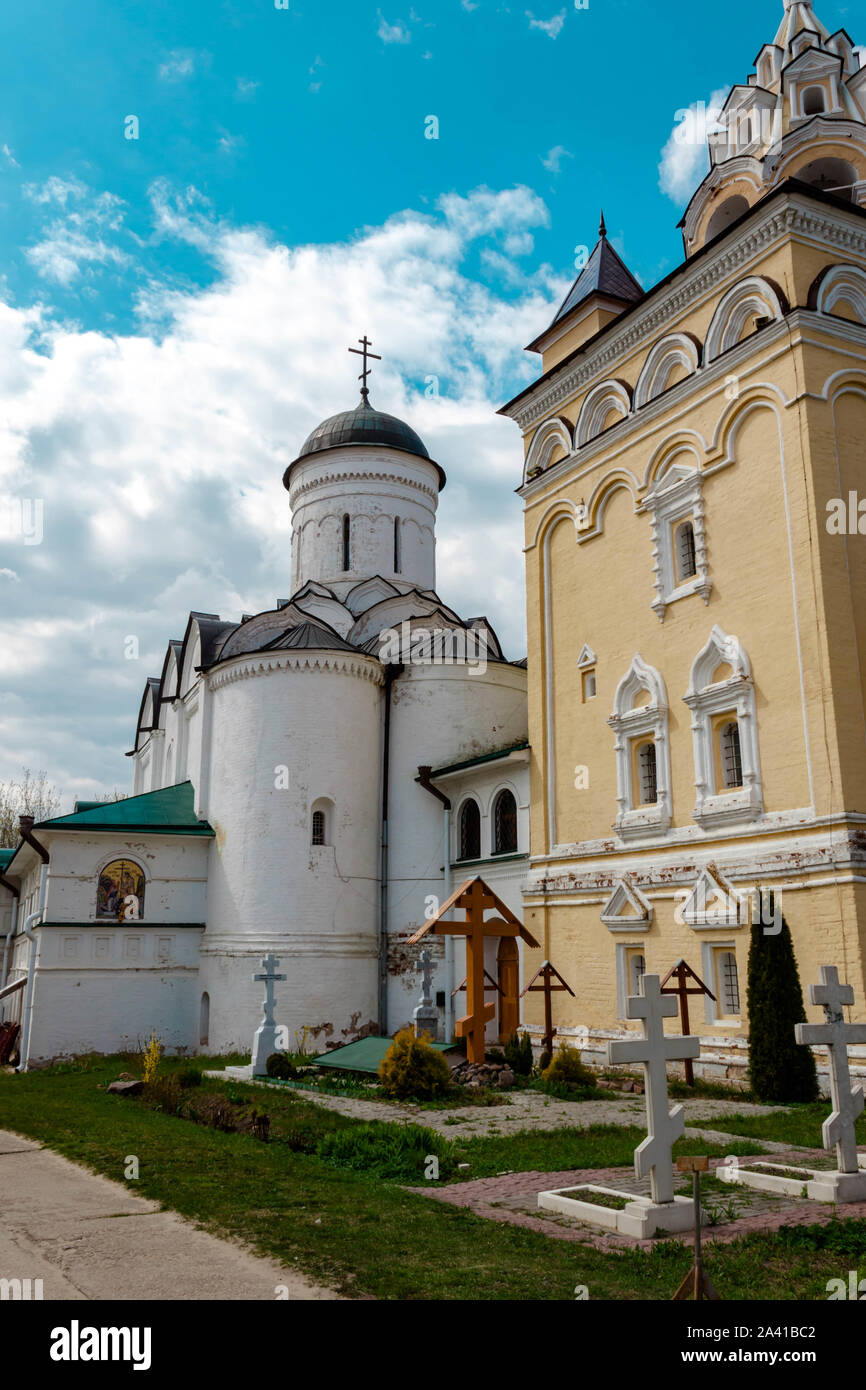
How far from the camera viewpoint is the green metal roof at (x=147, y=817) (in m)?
21.8

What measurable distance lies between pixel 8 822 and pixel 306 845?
31.1 metres

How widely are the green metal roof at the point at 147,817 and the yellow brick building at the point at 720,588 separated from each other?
325 inches

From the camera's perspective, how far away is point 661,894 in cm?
1541


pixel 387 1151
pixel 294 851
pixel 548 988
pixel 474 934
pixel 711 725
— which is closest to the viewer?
pixel 387 1151

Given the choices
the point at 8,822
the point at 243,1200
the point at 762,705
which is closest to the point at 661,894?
the point at 762,705

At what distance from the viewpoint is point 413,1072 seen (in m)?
13.2

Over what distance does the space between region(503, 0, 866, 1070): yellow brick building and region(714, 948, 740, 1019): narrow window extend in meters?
0.04

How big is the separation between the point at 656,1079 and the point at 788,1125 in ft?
14.7

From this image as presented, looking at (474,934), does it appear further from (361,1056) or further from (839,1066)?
(839,1066)

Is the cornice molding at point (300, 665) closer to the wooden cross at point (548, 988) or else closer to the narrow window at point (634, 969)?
the wooden cross at point (548, 988)

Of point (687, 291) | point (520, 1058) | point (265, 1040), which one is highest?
point (687, 291)

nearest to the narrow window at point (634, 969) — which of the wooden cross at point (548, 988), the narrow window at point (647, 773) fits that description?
the wooden cross at point (548, 988)

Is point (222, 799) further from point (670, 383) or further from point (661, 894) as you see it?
point (670, 383)

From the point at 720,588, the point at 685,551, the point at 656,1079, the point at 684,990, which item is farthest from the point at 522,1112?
the point at 685,551
